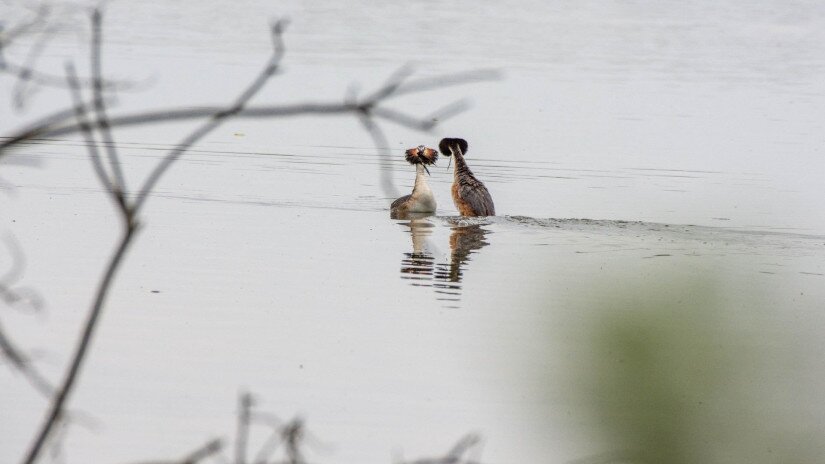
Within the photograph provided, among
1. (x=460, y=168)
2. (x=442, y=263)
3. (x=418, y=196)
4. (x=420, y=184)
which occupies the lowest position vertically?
(x=442, y=263)

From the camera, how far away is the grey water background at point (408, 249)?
2.85 meters

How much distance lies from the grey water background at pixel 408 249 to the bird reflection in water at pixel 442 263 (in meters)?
0.05

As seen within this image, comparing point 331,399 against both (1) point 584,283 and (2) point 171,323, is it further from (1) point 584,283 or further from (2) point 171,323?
(1) point 584,283

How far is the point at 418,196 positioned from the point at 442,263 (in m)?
2.66

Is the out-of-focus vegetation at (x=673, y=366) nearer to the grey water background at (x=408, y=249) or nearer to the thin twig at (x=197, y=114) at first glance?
the grey water background at (x=408, y=249)

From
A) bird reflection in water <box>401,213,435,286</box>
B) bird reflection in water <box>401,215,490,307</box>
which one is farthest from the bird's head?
bird reflection in water <box>401,215,490,307</box>

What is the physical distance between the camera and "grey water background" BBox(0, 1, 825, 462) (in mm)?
2852

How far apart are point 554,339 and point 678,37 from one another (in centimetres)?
3655

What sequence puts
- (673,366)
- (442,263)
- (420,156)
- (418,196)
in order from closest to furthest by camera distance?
(673,366)
(442,263)
(418,196)
(420,156)

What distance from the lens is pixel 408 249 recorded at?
12.0m

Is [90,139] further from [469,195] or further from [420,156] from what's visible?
[420,156]

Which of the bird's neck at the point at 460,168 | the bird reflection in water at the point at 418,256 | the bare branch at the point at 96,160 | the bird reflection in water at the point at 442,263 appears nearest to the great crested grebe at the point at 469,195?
the bird's neck at the point at 460,168

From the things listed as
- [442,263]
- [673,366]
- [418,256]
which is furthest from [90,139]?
[418,256]

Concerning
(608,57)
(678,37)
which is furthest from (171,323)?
(678,37)
